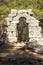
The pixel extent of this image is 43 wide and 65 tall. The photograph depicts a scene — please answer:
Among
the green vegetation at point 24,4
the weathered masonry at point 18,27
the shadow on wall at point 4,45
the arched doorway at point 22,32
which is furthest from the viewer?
the green vegetation at point 24,4

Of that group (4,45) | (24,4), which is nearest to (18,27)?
(4,45)

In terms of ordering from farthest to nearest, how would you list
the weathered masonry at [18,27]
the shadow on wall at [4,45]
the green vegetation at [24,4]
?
the green vegetation at [24,4]
the weathered masonry at [18,27]
the shadow on wall at [4,45]

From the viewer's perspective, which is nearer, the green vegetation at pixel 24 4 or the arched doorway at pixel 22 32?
the arched doorway at pixel 22 32

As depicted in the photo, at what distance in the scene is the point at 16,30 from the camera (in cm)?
1691

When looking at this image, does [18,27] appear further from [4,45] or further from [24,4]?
[24,4]

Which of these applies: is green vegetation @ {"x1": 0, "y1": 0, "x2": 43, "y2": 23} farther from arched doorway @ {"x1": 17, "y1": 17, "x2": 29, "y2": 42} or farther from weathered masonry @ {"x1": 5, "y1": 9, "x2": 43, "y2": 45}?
weathered masonry @ {"x1": 5, "y1": 9, "x2": 43, "y2": 45}

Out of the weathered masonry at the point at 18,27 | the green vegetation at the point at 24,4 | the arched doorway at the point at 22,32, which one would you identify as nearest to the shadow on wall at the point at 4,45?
the weathered masonry at the point at 18,27

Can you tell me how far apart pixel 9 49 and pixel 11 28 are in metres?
2.75

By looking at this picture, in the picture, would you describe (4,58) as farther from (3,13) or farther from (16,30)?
(3,13)

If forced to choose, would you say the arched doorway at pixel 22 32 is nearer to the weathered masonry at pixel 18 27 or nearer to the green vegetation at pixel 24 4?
the weathered masonry at pixel 18 27

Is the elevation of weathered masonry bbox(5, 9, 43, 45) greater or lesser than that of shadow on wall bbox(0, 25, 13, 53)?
greater

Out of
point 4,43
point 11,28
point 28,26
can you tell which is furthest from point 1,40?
point 28,26

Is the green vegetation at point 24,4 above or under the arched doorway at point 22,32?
above

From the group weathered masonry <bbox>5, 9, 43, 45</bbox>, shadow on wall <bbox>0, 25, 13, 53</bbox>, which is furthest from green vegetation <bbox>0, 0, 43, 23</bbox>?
shadow on wall <bbox>0, 25, 13, 53</bbox>
